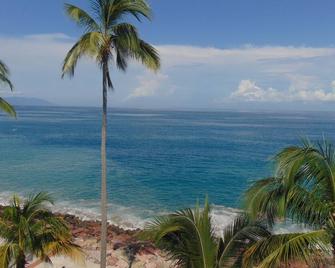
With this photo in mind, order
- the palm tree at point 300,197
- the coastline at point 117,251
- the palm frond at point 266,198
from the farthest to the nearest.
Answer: the coastline at point 117,251 < the palm frond at point 266,198 < the palm tree at point 300,197

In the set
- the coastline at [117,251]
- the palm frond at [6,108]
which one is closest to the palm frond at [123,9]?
the palm frond at [6,108]

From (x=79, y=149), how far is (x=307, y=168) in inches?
2947

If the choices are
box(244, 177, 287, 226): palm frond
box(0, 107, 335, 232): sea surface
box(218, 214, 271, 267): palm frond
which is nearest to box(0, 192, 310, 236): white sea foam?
box(0, 107, 335, 232): sea surface

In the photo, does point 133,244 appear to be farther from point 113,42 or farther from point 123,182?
point 123,182

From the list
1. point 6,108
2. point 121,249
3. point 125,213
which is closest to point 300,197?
point 6,108

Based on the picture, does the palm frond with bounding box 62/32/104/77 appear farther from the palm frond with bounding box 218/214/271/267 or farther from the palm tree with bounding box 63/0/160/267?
the palm frond with bounding box 218/214/271/267

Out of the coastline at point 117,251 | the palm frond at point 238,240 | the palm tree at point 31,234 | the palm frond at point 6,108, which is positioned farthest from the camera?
the coastline at point 117,251

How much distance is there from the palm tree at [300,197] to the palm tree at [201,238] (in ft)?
2.28

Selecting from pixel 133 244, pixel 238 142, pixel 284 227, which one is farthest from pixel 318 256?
A: pixel 238 142

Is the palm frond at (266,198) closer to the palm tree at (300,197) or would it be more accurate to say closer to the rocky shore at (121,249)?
the palm tree at (300,197)

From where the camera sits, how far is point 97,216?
37.3 meters

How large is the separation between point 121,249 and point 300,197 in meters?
18.2

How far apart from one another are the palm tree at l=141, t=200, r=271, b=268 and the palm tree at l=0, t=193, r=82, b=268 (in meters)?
2.87

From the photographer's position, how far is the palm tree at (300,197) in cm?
950
